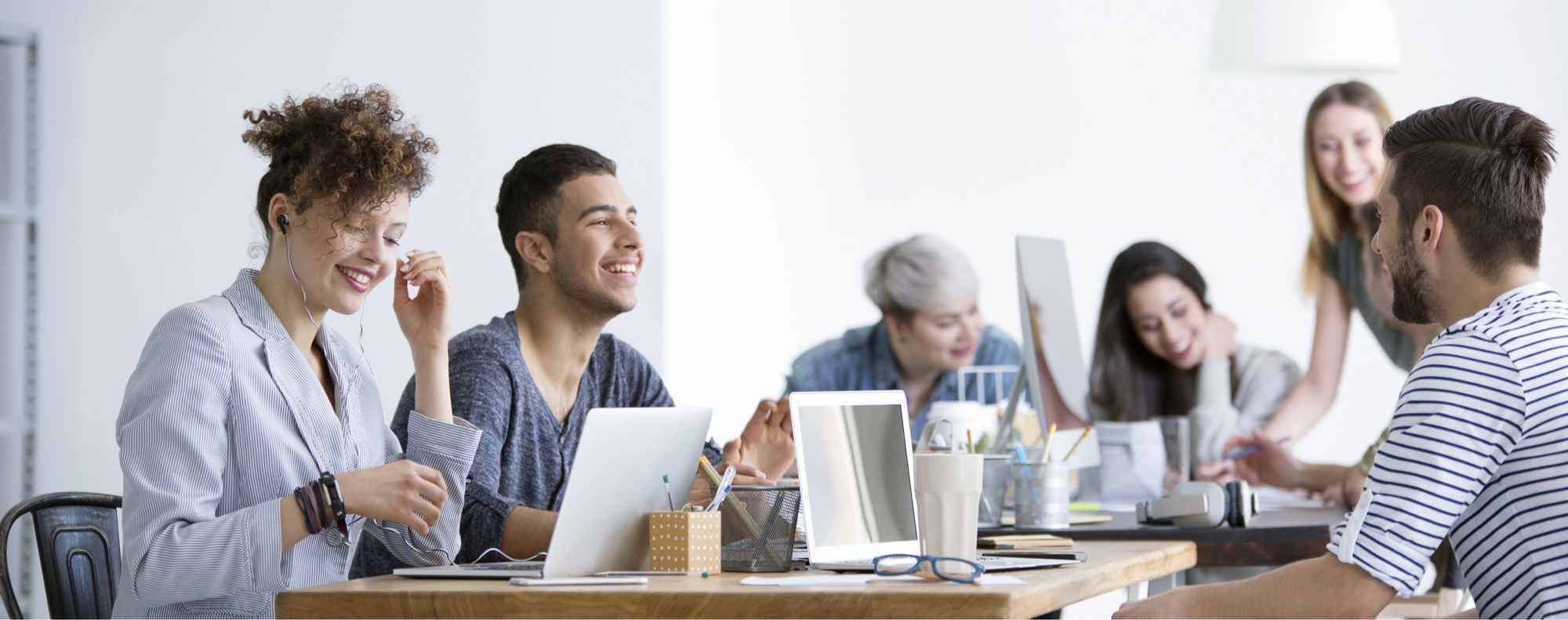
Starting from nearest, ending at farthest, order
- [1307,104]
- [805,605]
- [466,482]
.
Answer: [805,605], [466,482], [1307,104]

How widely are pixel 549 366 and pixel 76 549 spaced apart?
2.43 ft

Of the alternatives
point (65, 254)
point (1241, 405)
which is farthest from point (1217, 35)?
point (65, 254)

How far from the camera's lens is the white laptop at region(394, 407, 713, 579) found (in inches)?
54.1

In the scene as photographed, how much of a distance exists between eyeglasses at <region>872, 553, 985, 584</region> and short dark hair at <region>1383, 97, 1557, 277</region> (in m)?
0.58

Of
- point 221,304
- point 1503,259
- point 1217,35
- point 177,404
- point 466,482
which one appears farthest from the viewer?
point 1217,35

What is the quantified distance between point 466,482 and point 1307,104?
4.14m

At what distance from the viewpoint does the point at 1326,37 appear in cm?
378

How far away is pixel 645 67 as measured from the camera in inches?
140

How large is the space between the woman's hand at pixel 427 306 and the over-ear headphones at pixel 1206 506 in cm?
115

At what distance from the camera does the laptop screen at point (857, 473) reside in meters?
1.46

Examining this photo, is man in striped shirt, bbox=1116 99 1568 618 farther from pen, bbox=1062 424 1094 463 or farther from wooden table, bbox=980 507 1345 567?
pen, bbox=1062 424 1094 463

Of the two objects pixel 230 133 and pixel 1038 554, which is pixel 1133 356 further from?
pixel 230 133

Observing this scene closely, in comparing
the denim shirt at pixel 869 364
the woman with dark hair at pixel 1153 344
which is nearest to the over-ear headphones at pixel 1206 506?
the woman with dark hair at pixel 1153 344

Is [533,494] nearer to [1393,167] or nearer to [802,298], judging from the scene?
[1393,167]
